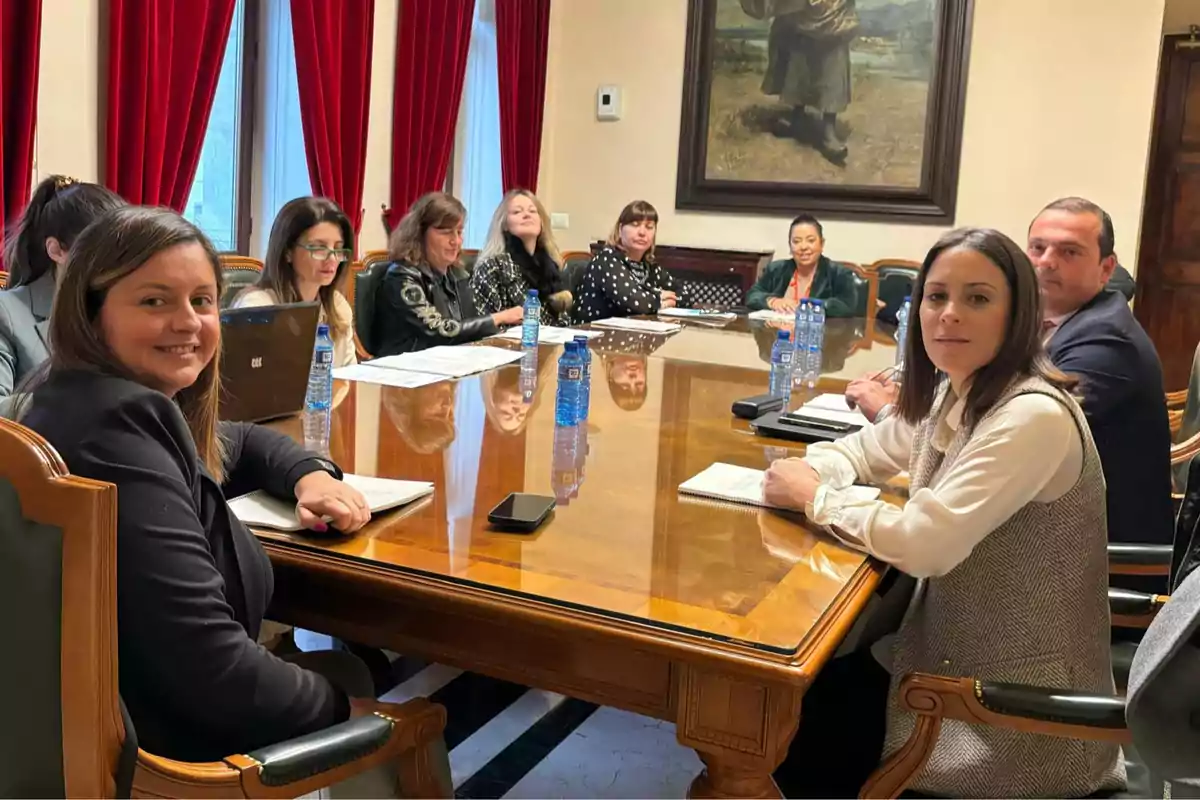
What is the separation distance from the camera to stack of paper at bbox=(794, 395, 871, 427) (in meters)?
2.27

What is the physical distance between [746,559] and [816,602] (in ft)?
0.51

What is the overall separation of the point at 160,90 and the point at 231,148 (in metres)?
1.04

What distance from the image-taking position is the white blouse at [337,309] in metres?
2.64

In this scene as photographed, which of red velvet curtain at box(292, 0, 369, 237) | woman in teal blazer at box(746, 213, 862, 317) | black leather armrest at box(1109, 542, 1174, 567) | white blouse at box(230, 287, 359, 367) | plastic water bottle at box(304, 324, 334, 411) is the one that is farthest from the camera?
woman in teal blazer at box(746, 213, 862, 317)

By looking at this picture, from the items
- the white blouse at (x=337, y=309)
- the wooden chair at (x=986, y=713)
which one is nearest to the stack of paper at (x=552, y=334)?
the white blouse at (x=337, y=309)

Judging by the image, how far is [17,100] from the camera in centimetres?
319

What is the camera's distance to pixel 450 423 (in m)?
2.14

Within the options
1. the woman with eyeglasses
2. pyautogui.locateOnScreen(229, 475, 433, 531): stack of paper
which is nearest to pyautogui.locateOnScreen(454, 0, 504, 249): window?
the woman with eyeglasses

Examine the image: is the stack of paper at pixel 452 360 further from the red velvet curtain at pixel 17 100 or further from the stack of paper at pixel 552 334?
the red velvet curtain at pixel 17 100

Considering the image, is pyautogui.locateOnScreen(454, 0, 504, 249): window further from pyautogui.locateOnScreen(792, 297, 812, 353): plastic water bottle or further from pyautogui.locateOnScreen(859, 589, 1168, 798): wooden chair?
pyautogui.locateOnScreen(859, 589, 1168, 798): wooden chair

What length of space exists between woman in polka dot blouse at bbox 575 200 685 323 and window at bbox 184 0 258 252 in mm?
1582

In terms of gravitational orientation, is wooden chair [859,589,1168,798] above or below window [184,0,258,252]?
below

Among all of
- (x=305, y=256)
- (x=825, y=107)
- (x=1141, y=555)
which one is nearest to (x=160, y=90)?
(x=305, y=256)

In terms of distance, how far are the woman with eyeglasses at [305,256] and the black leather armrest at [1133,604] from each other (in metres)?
1.92
